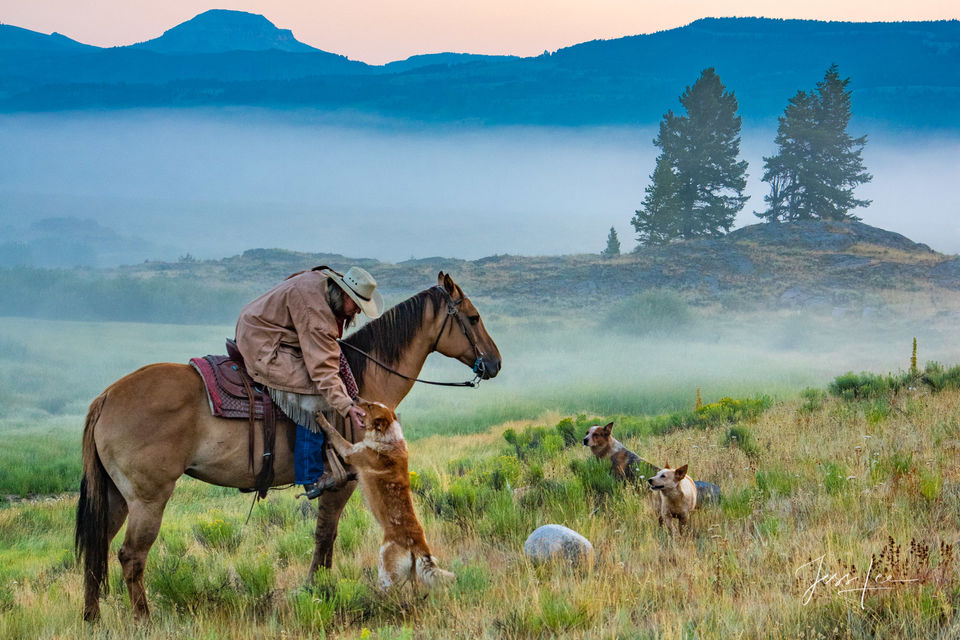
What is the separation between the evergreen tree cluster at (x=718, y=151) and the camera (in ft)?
232

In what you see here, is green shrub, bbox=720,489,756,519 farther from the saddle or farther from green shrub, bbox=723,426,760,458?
the saddle

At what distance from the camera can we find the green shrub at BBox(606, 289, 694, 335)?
63.1 m

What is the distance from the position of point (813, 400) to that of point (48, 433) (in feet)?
84.5

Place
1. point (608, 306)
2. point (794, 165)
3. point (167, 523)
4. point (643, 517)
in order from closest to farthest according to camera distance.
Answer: point (643, 517) → point (167, 523) → point (608, 306) → point (794, 165)

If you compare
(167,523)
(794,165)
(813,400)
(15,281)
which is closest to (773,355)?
(794,165)

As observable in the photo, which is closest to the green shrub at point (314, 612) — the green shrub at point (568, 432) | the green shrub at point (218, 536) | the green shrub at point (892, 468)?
the green shrub at point (218, 536)

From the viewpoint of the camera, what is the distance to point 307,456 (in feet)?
21.0

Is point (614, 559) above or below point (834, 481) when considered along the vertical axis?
below

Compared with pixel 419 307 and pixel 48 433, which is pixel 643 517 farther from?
pixel 48 433

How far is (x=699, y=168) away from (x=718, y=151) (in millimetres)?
2467

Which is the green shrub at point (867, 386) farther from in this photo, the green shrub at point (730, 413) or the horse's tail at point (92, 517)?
the horse's tail at point (92, 517)

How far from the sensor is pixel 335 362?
6.16m

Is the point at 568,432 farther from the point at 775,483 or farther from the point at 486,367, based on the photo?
the point at 486,367

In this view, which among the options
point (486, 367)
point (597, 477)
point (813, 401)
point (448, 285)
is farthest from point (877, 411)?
point (448, 285)
